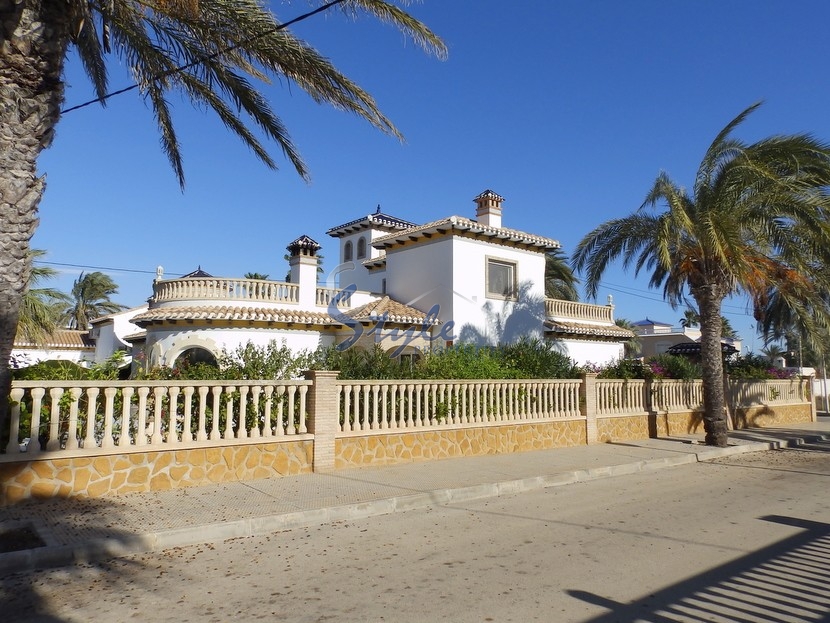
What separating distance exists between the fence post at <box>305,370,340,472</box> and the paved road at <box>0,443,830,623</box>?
2.51 metres

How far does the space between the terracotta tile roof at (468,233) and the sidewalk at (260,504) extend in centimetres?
981

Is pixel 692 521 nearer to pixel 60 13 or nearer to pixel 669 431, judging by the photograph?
pixel 60 13

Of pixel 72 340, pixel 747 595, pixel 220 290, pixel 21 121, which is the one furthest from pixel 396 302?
pixel 72 340

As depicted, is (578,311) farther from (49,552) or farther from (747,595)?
(49,552)

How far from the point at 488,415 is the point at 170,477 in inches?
257

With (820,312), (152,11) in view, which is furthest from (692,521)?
(820,312)

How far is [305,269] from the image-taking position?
21219 mm

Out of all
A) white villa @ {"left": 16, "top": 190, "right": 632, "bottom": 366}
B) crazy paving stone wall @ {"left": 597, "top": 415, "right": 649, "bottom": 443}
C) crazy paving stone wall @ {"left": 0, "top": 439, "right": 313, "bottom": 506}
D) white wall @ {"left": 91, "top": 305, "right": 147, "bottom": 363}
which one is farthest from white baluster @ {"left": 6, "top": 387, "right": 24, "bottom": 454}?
white wall @ {"left": 91, "top": 305, "right": 147, "bottom": 363}

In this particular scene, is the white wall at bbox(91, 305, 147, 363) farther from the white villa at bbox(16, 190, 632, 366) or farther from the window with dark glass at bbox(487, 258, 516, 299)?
the window with dark glass at bbox(487, 258, 516, 299)

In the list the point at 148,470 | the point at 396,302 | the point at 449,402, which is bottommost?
the point at 148,470

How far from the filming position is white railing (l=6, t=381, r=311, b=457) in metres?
7.39

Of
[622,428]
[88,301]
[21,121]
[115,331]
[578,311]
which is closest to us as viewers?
[21,121]

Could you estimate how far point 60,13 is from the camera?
6.00m

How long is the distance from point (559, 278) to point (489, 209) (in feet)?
38.1
